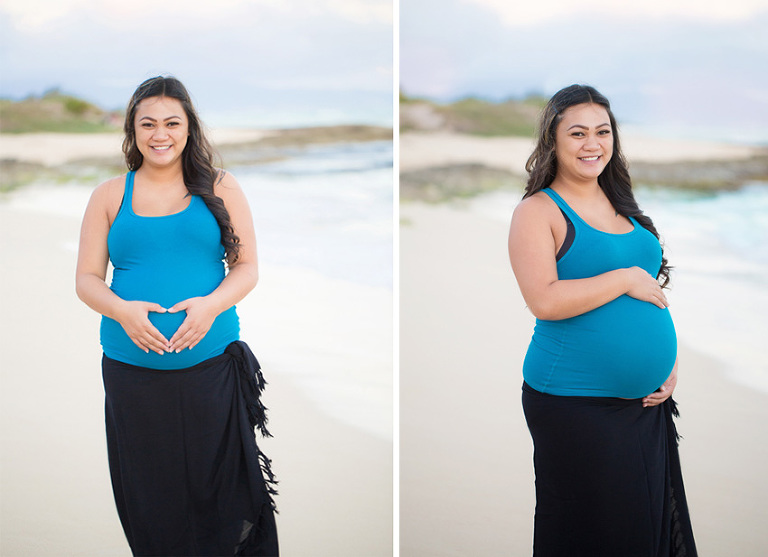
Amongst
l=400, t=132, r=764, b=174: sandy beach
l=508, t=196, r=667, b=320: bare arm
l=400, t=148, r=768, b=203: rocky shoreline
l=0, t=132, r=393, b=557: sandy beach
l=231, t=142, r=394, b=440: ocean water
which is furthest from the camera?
l=400, t=132, r=764, b=174: sandy beach

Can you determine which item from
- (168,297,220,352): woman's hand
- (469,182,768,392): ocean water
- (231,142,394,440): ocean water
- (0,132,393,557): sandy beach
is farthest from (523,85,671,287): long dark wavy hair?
(469,182,768,392): ocean water

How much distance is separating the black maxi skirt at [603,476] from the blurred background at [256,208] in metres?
1.49

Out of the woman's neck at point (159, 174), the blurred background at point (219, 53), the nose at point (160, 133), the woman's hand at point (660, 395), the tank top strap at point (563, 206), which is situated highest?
the blurred background at point (219, 53)

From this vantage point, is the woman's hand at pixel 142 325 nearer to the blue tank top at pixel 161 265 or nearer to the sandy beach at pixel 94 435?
the blue tank top at pixel 161 265

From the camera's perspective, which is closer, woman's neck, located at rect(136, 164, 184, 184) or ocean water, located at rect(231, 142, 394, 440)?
woman's neck, located at rect(136, 164, 184, 184)

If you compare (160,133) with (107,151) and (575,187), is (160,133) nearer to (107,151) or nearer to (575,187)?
(575,187)

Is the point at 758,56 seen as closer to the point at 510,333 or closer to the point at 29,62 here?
the point at 510,333

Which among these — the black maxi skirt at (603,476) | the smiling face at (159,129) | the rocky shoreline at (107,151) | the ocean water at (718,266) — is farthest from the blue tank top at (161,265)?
the rocky shoreline at (107,151)

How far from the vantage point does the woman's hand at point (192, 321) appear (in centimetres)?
195

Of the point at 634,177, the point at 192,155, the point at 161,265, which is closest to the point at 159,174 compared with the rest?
the point at 192,155

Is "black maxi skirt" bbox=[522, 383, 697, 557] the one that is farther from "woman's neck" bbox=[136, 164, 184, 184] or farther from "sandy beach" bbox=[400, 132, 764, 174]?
"sandy beach" bbox=[400, 132, 764, 174]

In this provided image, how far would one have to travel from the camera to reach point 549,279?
1.79m

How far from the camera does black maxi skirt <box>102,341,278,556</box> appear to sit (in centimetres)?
201

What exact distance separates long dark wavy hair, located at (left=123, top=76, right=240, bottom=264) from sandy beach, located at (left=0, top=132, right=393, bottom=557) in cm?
148
